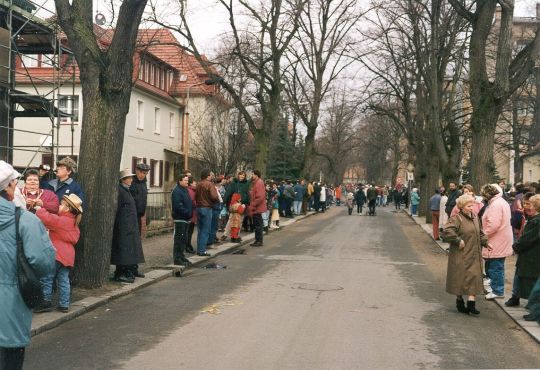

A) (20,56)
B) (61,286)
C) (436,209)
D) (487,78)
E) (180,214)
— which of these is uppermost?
(20,56)

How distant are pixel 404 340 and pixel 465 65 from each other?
22.6 meters

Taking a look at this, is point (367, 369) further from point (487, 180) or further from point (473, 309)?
point (487, 180)

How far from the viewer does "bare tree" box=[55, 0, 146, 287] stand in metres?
9.71

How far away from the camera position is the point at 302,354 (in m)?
6.41

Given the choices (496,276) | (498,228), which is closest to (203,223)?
(496,276)

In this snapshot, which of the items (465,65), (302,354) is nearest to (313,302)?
(302,354)

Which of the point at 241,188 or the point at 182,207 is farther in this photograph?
the point at 241,188

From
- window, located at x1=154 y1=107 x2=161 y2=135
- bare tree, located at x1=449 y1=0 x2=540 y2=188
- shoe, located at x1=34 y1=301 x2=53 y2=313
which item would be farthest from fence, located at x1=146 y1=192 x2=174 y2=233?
window, located at x1=154 y1=107 x2=161 y2=135

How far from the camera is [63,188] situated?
8867 mm

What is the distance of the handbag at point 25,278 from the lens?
4.14 m

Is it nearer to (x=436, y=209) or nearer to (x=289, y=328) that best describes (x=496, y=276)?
(x=289, y=328)

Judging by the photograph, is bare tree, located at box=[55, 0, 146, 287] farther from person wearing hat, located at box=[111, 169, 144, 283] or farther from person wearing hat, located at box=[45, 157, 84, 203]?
person wearing hat, located at box=[45, 157, 84, 203]

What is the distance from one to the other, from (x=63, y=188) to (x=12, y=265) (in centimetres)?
485

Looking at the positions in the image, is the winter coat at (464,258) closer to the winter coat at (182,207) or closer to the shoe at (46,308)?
the shoe at (46,308)
